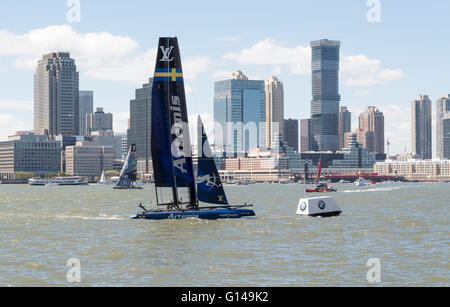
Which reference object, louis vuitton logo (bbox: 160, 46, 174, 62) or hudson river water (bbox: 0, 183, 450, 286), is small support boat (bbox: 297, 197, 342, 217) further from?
louis vuitton logo (bbox: 160, 46, 174, 62)

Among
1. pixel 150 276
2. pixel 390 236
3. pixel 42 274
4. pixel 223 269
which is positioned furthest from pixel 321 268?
pixel 390 236

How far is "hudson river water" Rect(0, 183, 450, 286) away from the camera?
125 feet

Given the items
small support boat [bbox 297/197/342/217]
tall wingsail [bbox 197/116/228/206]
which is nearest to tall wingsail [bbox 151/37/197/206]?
tall wingsail [bbox 197/116/228/206]

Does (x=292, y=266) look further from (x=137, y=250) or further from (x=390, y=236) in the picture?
(x=390, y=236)

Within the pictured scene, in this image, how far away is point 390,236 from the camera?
191 ft

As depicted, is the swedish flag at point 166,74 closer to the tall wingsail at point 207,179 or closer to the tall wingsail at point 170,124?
the tall wingsail at point 170,124

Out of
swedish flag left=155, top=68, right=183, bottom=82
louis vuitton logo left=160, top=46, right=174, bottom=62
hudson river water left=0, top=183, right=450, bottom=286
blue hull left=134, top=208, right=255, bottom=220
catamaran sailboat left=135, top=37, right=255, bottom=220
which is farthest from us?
swedish flag left=155, top=68, right=183, bottom=82

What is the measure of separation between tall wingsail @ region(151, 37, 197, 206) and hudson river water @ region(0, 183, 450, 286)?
14.1ft

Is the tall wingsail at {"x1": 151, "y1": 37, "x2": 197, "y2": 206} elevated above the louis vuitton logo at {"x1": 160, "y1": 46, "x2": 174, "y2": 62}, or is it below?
below

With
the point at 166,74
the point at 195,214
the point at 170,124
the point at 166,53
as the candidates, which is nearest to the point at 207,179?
the point at 195,214

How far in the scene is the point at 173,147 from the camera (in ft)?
224

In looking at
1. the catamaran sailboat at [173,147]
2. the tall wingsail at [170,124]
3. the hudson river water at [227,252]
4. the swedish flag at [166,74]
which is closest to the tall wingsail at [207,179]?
the catamaran sailboat at [173,147]

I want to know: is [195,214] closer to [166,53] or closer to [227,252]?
[166,53]
